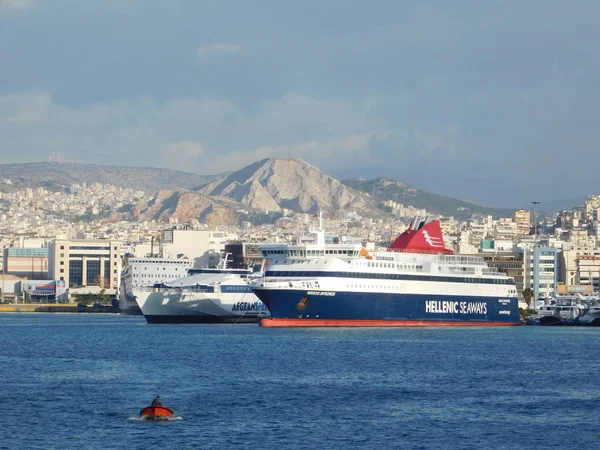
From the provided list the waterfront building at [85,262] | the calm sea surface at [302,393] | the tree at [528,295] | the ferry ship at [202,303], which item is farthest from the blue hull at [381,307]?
the waterfront building at [85,262]

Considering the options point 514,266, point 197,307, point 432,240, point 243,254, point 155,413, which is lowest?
point 155,413

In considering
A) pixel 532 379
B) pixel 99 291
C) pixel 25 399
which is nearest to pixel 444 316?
pixel 532 379

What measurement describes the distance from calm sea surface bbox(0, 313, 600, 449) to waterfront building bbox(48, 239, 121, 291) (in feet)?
390

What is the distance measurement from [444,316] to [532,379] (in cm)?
3764

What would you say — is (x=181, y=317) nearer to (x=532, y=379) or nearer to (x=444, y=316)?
(x=444, y=316)

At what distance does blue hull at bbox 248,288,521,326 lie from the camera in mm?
76125

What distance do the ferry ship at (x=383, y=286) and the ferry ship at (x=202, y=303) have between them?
380 inches

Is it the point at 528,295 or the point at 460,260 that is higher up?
the point at 460,260

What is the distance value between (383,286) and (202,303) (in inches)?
686

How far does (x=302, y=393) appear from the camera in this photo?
1622 inches

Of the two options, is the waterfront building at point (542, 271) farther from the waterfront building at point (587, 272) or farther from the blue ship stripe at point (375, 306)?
the blue ship stripe at point (375, 306)

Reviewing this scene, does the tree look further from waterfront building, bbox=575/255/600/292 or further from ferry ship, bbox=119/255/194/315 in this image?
ferry ship, bbox=119/255/194/315

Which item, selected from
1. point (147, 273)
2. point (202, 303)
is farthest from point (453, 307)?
point (147, 273)

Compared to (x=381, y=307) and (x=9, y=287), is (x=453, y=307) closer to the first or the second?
(x=381, y=307)
